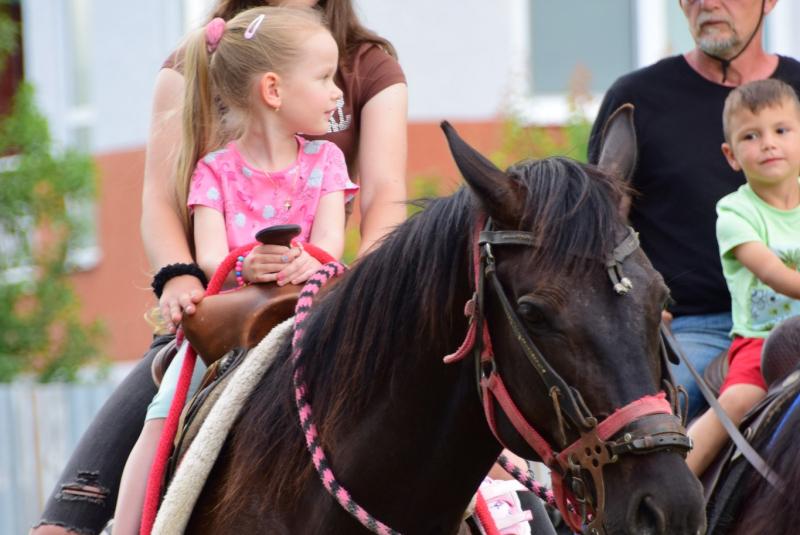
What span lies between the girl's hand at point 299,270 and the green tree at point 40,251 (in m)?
7.71

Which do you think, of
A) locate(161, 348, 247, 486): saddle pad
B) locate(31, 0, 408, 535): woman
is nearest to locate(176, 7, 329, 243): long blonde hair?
locate(31, 0, 408, 535): woman

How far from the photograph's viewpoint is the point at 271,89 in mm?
3057

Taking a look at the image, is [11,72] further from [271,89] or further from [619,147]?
[619,147]

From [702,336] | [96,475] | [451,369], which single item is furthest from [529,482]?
[702,336]

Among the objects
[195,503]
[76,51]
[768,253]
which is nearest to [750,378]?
[768,253]

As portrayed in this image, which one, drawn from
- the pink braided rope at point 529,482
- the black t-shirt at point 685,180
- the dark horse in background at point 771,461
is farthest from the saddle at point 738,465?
the pink braided rope at point 529,482

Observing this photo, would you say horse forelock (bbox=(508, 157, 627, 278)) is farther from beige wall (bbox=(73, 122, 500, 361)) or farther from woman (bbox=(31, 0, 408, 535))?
beige wall (bbox=(73, 122, 500, 361))

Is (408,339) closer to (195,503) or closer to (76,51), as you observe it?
(195,503)

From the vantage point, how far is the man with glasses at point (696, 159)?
404 cm

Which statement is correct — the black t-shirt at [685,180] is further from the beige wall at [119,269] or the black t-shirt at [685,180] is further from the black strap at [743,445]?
the beige wall at [119,269]

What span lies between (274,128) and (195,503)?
3.75 ft

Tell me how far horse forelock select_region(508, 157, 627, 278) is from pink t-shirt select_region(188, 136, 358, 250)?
1.01 meters

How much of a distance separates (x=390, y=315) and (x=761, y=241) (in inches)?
68.6

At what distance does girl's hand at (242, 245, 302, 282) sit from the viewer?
2.68m
